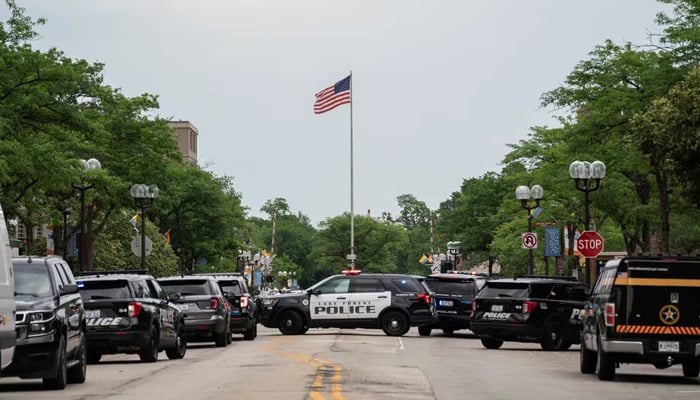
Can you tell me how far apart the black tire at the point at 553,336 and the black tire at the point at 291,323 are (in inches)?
371

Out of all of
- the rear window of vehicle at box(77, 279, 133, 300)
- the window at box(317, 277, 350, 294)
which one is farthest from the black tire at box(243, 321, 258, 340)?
the rear window of vehicle at box(77, 279, 133, 300)

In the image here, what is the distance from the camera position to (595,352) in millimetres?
22969

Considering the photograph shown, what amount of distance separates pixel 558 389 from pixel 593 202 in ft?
118

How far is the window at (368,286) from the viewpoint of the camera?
4025 cm

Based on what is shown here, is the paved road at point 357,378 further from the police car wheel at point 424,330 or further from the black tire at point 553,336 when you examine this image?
the police car wheel at point 424,330

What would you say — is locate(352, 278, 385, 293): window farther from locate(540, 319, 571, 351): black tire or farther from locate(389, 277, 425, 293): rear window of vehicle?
locate(540, 319, 571, 351): black tire

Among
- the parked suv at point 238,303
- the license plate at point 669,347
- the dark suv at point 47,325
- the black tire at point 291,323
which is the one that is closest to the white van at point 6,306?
the dark suv at point 47,325

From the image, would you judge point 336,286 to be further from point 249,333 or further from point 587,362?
point 587,362

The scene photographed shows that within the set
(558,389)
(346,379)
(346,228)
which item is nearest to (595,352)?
(558,389)

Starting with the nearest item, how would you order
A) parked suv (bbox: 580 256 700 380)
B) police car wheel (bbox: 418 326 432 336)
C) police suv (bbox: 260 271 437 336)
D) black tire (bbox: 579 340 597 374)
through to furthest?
parked suv (bbox: 580 256 700 380), black tire (bbox: 579 340 597 374), police suv (bbox: 260 271 437 336), police car wheel (bbox: 418 326 432 336)

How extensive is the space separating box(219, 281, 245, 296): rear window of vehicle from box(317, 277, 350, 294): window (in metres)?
3.03

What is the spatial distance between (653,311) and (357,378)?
192 inches

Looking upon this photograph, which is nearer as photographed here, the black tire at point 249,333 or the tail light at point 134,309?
the tail light at point 134,309

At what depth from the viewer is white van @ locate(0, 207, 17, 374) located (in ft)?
50.4
